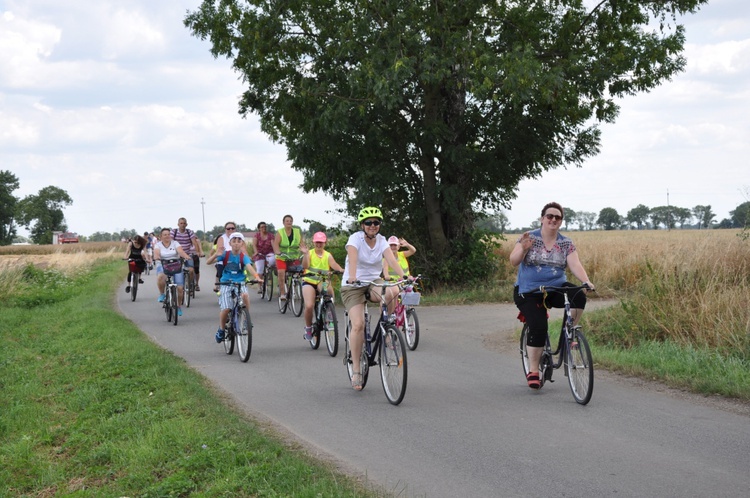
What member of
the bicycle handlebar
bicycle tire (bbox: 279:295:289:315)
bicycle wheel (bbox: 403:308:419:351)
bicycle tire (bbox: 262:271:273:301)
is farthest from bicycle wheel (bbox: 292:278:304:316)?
the bicycle handlebar

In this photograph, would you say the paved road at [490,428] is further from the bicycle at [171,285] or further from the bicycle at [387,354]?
the bicycle at [171,285]

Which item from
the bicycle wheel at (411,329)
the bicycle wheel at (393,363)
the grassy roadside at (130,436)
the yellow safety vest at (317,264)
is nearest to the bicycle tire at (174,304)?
the grassy roadside at (130,436)

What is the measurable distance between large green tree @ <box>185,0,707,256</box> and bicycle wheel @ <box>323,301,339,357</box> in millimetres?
6273

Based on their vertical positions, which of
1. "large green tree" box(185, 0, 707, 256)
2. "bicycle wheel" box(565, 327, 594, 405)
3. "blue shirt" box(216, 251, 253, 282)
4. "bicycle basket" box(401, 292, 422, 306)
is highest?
"large green tree" box(185, 0, 707, 256)

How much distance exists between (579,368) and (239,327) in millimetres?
5495

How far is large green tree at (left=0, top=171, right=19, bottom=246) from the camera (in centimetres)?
13050

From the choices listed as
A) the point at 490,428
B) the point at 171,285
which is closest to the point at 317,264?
the point at 171,285

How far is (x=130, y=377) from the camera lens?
35.0ft

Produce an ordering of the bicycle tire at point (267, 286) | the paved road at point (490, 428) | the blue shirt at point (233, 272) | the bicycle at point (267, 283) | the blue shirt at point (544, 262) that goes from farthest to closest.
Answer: the bicycle tire at point (267, 286) < the bicycle at point (267, 283) < the blue shirt at point (233, 272) < the blue shirt at point (544, 262) < the paved road at point (490, 428)

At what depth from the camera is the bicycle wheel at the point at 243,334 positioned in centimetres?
1196

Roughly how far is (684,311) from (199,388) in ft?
22.3

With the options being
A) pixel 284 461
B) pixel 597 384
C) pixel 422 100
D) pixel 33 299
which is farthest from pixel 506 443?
pixel 33 299

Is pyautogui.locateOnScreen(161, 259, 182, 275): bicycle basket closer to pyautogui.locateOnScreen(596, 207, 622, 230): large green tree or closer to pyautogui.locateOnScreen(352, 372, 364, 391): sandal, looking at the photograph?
pyautogui.locateOnScreen(352, 372, 364, 391): sandal

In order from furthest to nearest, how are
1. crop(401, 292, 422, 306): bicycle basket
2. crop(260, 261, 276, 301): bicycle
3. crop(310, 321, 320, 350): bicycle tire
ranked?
crop(260, 261, 276, 301): bicycle, crop(310, 321, 320, 350): bicycle tire, crop(401, 292, 422, 306): bicycle basket
